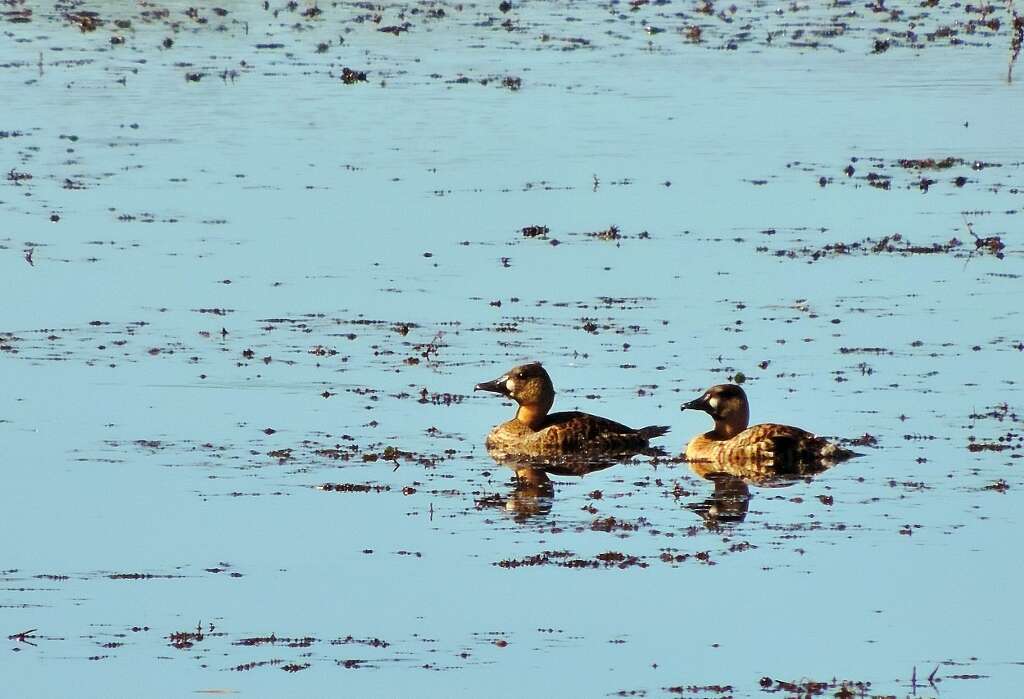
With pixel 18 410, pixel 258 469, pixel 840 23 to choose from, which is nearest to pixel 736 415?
pixel 258 469

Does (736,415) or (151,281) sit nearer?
(736,415)

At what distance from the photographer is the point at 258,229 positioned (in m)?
24.8

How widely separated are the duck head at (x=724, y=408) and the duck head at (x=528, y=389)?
3.51 ft

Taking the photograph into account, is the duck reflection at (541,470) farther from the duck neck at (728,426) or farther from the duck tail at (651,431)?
the duck neck at (728,426)

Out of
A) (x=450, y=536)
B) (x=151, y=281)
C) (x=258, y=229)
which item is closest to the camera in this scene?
(x=450, y=536)

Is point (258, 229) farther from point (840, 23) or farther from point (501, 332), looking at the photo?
point (840, 23)

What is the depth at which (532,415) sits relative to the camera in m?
17.1

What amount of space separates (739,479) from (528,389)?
199 centimetres

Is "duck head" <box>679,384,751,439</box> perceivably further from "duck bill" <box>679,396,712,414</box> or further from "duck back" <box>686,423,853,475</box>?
"duck back" <box>686,423,853,475</box>

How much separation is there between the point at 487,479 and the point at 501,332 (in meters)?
4.26

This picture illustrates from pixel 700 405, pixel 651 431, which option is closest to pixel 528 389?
pixel 651 431

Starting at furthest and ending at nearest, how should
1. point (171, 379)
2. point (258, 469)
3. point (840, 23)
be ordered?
point (840, 23) → point (171, 379) → point (258, 469)

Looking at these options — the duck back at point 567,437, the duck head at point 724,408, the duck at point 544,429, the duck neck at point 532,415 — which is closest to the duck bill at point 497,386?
the duck at point 544,429

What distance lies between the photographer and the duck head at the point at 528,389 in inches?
671
